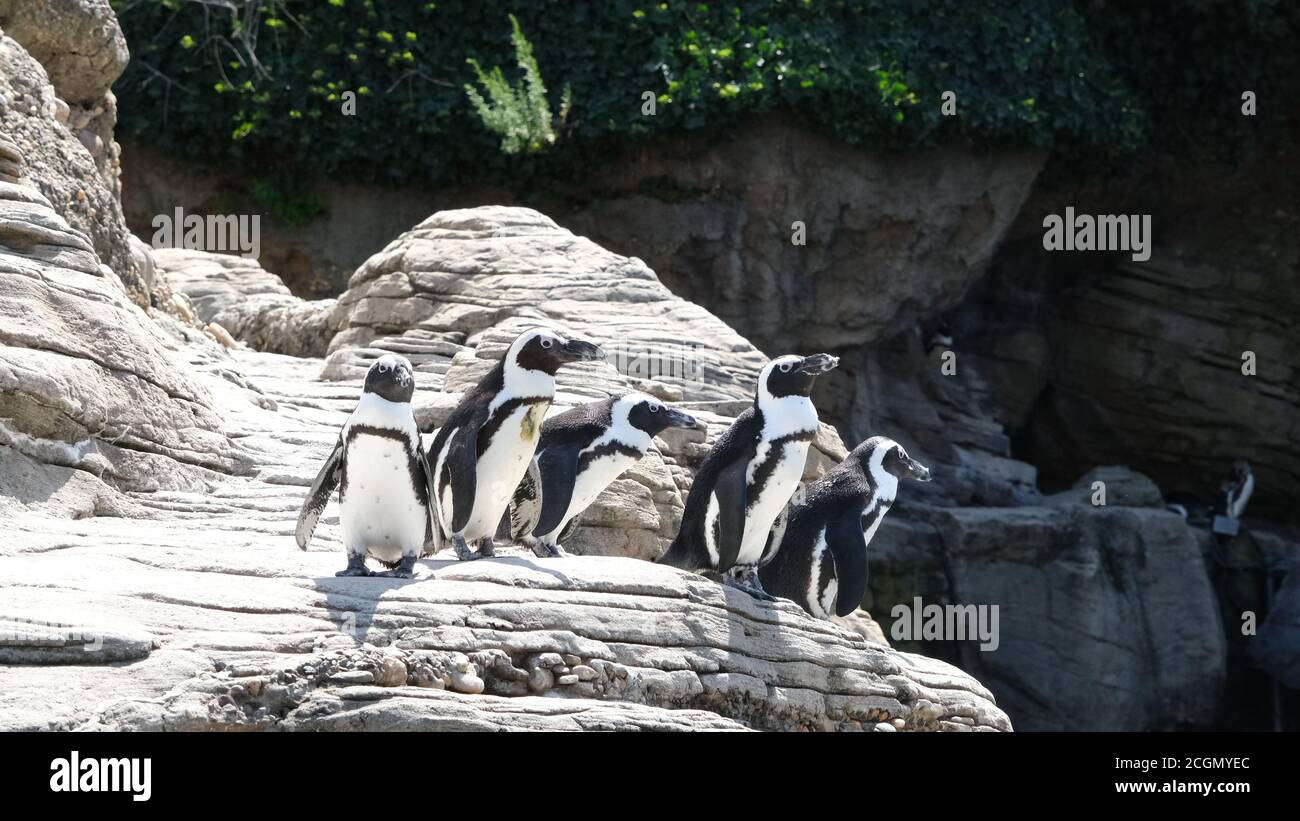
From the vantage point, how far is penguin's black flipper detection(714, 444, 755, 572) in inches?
305

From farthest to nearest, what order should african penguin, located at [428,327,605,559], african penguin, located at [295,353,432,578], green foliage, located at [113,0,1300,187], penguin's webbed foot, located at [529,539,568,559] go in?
1. green foliage, located at [113,0,1300,187]
2. penguin's webbed foot, located at [529,539,568,559]
3. african penguin, located at [428,327,605,559]
4. african penguin, located at [295,353,432,578]

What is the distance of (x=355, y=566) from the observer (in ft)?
21.2

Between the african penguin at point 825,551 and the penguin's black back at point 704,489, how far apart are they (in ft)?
2.55

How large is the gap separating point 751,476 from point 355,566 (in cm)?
211

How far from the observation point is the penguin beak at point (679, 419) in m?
7.83

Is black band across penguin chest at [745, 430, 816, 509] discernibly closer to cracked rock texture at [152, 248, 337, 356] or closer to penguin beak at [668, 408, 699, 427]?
penguin beak at [668, 408, 699, 427]

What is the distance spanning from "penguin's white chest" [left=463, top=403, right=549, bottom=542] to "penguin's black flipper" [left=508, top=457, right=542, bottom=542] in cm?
15

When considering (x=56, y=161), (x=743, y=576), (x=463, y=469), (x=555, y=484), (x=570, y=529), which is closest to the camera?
(x=463, y=469)

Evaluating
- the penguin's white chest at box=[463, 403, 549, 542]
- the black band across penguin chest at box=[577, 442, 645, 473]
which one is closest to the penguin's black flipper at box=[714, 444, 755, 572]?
the black band across penguin chest at box=[577, 442, 645, 473]

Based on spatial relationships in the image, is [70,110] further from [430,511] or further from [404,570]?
[404,570]

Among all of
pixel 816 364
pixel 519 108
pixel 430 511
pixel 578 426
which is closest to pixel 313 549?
pixel 430 511

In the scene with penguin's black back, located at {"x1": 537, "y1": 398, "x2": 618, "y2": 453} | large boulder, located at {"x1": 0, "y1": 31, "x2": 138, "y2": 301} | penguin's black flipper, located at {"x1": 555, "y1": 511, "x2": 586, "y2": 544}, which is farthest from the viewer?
large boulder, located at {"x1": 0, "y1": 31, "x2": 138, "y2": 301}
